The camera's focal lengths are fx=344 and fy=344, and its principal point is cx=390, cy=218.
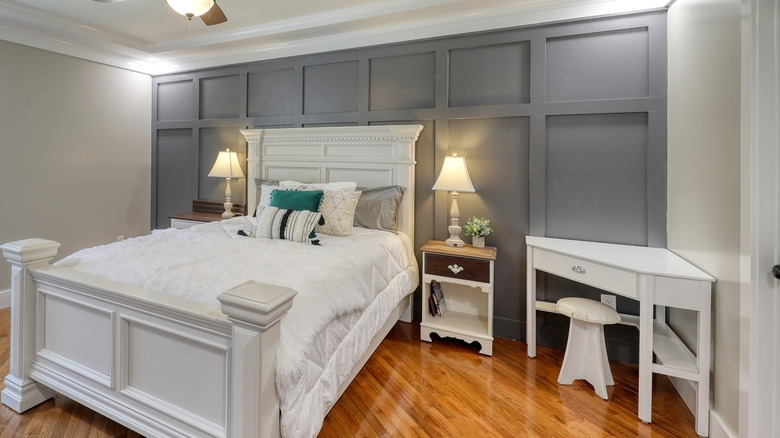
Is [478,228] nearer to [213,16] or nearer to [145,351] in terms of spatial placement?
[145,351]

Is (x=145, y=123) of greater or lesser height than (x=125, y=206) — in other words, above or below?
above

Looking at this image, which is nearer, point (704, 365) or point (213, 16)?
point (704, 365)

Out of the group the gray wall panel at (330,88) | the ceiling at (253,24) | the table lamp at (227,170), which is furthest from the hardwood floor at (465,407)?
the ceiling at (253,24)

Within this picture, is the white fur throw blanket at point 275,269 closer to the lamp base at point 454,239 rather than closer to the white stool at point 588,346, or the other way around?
the lamp base at point 454,239

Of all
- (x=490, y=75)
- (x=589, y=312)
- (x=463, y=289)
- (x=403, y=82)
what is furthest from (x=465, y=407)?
(x=403, y=82)

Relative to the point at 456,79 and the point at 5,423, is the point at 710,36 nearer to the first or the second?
the point at 456,79

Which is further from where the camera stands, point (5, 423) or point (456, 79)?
point (456, 79)

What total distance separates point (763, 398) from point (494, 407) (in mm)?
1117

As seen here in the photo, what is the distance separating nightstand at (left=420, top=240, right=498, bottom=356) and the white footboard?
163 centimetres

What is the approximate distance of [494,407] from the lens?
1.92 m

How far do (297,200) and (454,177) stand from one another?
1.22 m

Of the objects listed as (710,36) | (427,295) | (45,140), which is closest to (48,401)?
(427,295)

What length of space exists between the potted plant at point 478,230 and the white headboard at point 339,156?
53 centimetres

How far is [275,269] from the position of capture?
1656mm
